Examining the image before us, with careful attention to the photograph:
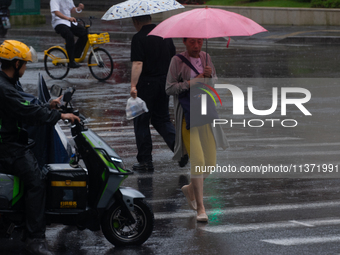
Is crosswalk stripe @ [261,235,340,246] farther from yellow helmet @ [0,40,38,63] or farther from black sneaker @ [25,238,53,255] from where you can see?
yellow helmet @ [0,40,38,63]

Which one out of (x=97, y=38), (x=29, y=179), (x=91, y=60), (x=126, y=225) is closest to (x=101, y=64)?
(x=91, y=60)

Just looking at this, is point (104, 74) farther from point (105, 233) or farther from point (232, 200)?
point (105, 233)

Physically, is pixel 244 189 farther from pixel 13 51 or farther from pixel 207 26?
pixel 13 51

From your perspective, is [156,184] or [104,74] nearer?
[156,184]

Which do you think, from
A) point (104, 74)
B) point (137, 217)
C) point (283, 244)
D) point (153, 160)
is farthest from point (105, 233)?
point (104, 74)

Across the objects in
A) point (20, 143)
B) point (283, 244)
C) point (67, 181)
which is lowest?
point (283, 244)

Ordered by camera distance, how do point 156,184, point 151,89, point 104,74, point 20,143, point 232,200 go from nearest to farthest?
1. point 20,143
2. point 232,200
3. point 156,184
4. point 151,89
5. point 104,74

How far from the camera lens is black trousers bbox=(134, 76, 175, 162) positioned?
24.3ft

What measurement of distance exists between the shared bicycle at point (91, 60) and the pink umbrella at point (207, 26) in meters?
8.50

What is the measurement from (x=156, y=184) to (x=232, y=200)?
1.01m

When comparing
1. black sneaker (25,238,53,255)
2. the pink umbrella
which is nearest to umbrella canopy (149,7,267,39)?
the pink umbrella

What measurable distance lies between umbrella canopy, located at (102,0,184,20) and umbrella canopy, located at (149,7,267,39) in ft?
5.00

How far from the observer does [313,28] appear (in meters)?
25.3

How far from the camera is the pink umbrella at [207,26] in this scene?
5316 millimetres
